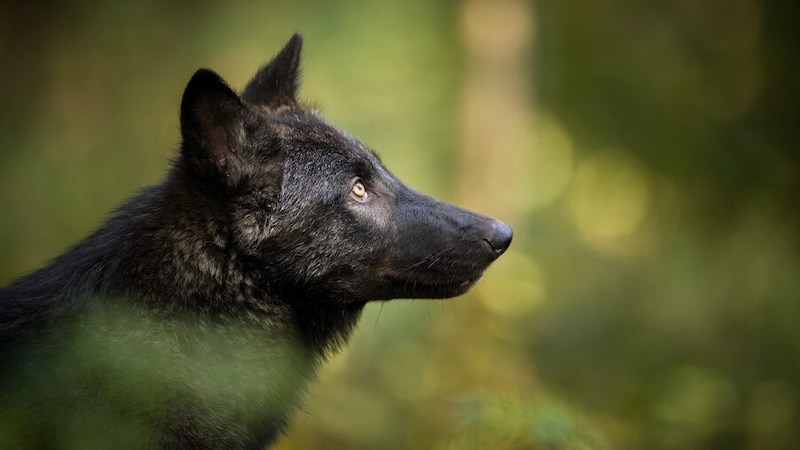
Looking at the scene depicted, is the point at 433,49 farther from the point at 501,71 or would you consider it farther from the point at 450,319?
the point at 450,319

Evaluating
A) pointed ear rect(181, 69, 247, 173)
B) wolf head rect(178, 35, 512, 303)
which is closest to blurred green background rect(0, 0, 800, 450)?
wolf head rect(178, 35, 512, 303)

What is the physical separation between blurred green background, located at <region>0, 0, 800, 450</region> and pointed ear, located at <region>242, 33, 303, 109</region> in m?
3.39

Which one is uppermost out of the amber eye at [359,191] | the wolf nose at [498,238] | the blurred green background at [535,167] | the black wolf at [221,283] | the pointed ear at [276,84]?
the blurred green background at [535,167]

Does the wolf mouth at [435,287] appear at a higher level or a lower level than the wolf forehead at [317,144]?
lower

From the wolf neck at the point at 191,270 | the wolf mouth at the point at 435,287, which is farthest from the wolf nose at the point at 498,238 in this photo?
the wolf neck at the point at 191,270

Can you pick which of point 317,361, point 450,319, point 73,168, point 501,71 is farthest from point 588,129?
point 317,361

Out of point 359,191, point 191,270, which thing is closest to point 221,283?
point 191,270

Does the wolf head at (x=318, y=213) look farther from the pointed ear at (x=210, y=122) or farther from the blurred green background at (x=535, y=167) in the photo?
the blurred green background at (x=535, y=167)

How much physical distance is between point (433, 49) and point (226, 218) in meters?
10.8

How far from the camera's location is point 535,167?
12938 mm

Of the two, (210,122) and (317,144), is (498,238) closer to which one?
(317,144)

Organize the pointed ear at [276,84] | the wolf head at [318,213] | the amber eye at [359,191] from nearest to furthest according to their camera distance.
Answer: the wolf head at [318,213]
the amber eye at [359,191]
the pointed ear at [276,84]

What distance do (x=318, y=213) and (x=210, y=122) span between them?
0.70 metres

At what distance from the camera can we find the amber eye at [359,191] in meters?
4.31
